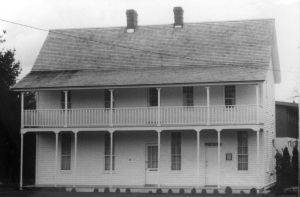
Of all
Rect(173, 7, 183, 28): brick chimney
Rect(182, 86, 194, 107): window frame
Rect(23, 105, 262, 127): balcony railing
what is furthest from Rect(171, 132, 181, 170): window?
Rect(173, 7, 183, 28): brick chimney

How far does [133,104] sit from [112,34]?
5.51 metres

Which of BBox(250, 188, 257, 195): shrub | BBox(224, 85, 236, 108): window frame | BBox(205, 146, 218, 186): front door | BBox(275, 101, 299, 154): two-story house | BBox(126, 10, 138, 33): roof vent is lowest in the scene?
BBox(250, 188, 257, 195): shrub

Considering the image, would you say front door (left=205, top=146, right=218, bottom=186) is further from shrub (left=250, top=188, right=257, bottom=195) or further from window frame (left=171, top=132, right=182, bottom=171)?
shrub (left=250, top=188, right=257, bottom=195)

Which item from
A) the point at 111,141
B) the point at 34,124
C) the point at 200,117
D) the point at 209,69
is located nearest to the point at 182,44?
the point at 209,69

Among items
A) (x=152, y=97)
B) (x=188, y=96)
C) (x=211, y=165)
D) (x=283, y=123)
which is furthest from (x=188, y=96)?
(x=283, y=123)

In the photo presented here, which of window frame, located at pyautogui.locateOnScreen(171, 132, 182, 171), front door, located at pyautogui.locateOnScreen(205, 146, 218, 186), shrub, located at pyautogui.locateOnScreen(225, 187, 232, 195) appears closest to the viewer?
shrub, located at pyautogui.locateOnScreen(225, 187, 232, 195)

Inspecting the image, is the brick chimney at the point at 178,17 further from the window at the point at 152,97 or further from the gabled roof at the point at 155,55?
the window at the point at 152,97

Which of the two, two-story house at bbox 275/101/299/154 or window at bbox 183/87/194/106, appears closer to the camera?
window at bbox 183/87/194/106

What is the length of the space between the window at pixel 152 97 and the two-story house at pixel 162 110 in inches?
2.2

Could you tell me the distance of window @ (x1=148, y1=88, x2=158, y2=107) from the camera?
29562mm

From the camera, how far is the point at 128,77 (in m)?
28.9

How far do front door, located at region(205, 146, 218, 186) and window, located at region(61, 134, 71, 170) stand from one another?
748cm

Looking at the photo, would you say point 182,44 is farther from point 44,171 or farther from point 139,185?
point 44,171

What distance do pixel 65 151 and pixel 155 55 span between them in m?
7.19
